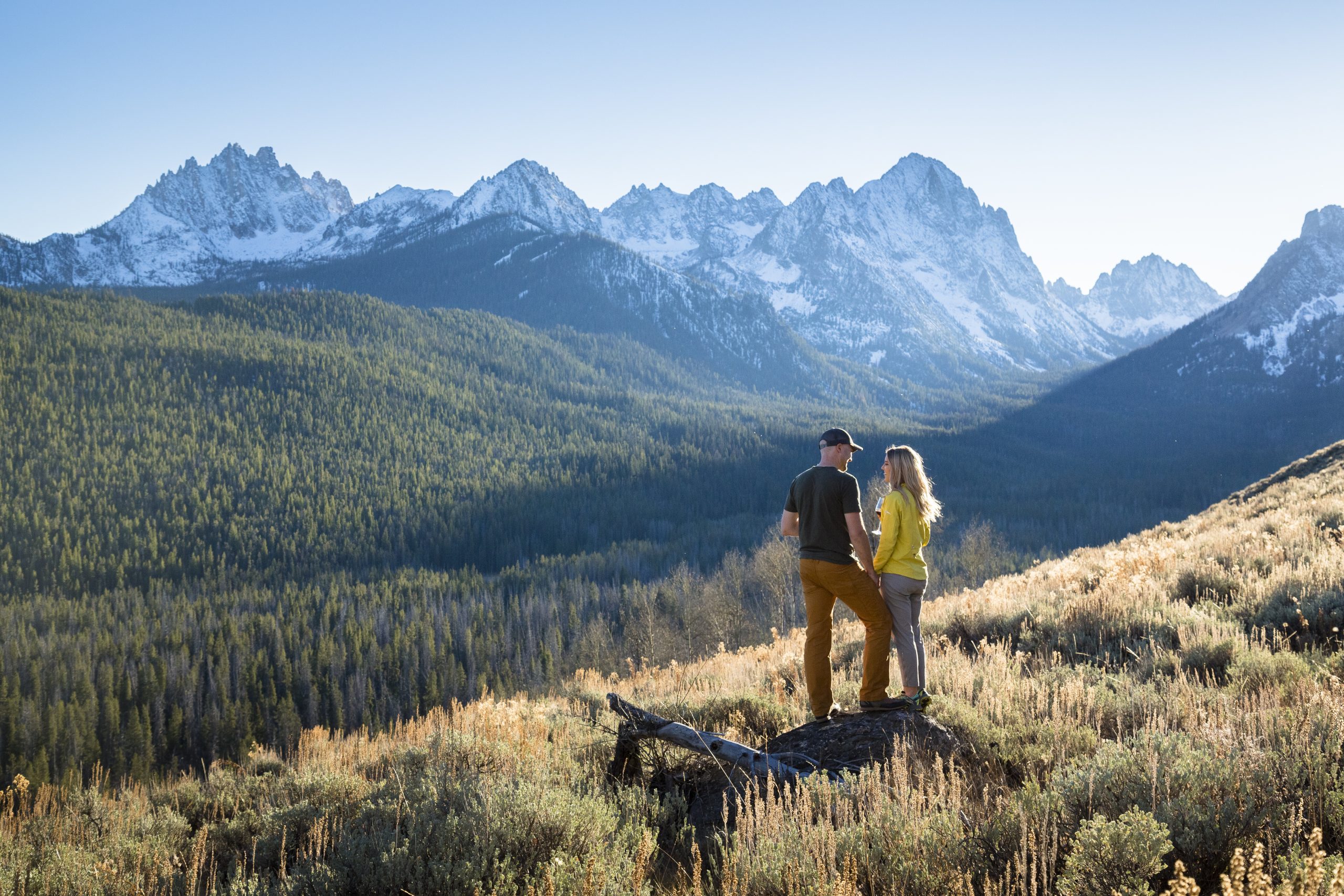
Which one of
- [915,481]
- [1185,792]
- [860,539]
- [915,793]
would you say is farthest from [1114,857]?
[915,481]

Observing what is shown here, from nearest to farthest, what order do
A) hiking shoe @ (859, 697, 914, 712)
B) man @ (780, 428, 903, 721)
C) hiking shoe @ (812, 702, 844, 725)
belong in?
hiking shoe @ (859, 697, 914, 712) < hiking shoe @ (812, 702, 844, 725) < man @ (780, 428, 903, 721)

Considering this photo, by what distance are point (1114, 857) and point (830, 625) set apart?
358 centimetres

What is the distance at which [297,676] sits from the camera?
211 feet

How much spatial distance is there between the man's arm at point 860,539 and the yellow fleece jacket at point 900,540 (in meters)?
0.14

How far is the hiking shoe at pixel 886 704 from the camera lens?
19.6 ft

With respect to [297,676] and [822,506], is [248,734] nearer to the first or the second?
[297,676]

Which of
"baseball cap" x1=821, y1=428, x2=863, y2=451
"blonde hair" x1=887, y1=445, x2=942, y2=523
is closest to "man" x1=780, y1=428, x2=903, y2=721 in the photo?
"baseball cap" x1=821, y1=428, x2=863, y2=451

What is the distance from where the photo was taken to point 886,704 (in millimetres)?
6055

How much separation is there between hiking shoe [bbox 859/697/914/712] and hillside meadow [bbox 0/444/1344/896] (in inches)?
14.8

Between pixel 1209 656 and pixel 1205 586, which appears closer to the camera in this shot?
pixel 1209 656

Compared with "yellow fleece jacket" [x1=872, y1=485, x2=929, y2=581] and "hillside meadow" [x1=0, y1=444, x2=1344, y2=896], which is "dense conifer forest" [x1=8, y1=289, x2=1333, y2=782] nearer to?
"hillside meadow" [x1=0, y1=444, x2=1344, y2=896]

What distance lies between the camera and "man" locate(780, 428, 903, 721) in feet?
20.4

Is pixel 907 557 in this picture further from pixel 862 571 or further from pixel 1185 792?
pixel 1185 792

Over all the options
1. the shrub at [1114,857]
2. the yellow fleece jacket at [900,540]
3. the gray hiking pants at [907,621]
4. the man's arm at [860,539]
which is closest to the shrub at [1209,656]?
the gray hiking pants at [907,621]
